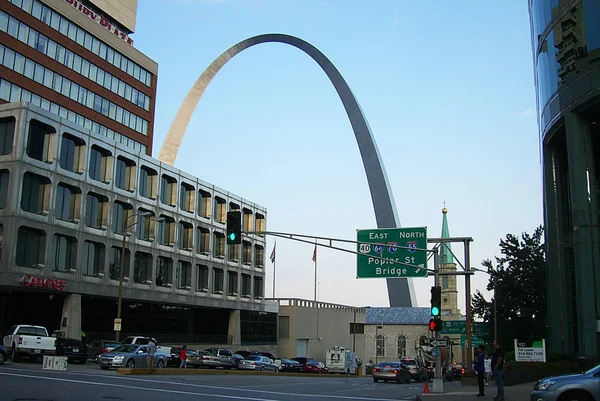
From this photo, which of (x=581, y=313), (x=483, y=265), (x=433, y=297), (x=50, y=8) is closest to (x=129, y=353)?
(x=433, y=297)

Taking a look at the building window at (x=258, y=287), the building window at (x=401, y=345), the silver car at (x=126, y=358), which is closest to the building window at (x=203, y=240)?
the building window at (x=258, y=287)

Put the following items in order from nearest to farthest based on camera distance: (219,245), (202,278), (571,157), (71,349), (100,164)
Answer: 1. (571,157)
2. (71,349)
3. (100,164)
4. (202,278)
5. (219,245)

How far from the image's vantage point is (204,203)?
225 feet

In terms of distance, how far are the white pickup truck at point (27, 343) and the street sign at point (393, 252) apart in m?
17.6

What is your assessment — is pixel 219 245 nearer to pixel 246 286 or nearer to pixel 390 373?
pixel 246 286

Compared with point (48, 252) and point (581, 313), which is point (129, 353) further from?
point (581, 313)

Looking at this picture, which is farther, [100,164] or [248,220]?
[248,220]

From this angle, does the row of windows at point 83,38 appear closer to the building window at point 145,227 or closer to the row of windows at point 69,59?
the row of windows at point 69,59

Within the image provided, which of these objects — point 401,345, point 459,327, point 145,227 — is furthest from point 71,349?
point 401,345

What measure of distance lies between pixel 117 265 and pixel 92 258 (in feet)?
9.83

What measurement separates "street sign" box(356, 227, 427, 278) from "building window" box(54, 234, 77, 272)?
24304mm

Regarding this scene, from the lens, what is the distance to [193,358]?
46375 millimetres

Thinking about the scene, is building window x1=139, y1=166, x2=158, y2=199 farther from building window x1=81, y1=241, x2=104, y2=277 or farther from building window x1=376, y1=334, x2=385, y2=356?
building window x1=376, y1=334, x2=385, y2=356

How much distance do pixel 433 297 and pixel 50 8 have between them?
163ft
